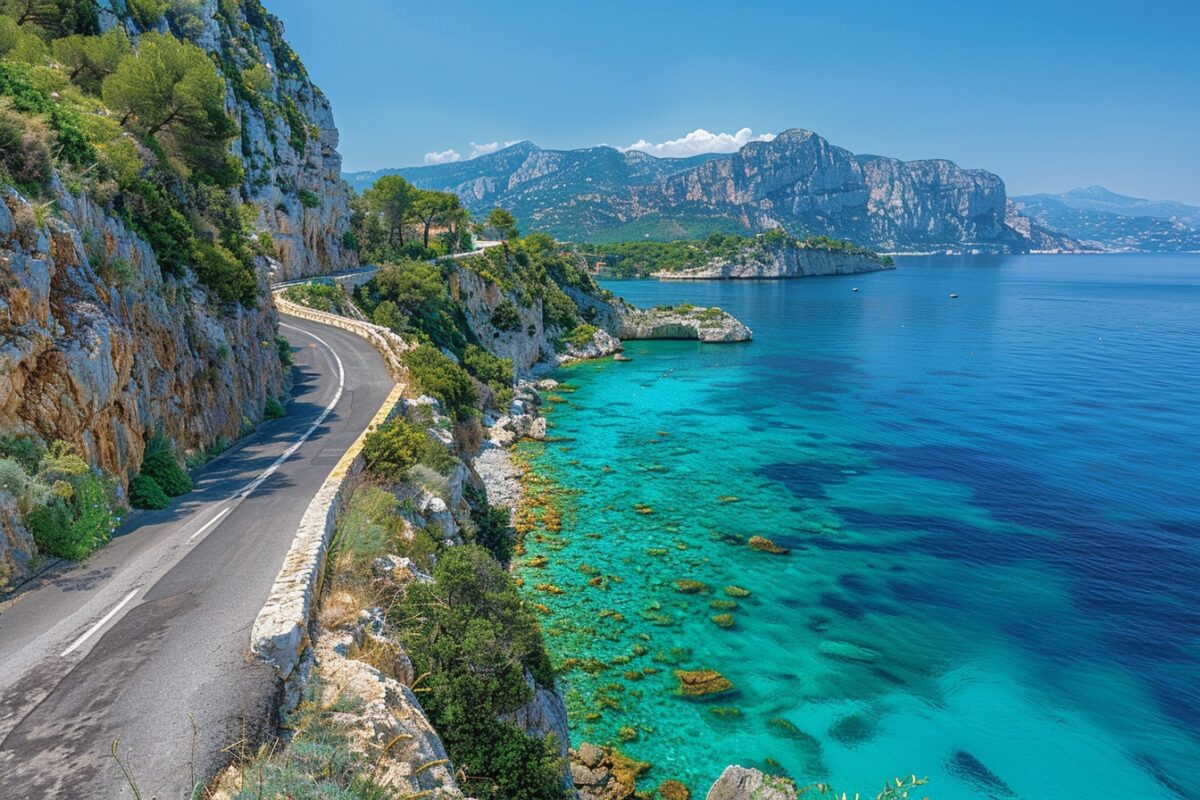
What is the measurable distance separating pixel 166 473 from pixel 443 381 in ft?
55.1

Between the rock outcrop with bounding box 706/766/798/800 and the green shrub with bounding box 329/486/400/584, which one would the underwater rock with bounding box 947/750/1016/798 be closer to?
the rock outcrop with bounding box 706/766/798/800

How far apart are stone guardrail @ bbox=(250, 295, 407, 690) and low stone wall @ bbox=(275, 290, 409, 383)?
42.1ft

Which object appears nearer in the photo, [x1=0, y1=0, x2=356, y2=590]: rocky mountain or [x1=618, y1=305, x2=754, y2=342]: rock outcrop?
[x1=0, y1=0, x2=356, y2=590]: rocky mountain

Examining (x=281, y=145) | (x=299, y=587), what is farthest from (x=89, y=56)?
(x=299, y=587)

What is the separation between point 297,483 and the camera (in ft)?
59.6

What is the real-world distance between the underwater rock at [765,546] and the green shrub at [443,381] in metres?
17.2

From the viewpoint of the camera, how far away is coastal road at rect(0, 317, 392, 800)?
7969mm

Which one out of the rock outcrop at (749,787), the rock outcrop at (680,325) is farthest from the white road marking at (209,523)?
the rock outcrop at (680,325)

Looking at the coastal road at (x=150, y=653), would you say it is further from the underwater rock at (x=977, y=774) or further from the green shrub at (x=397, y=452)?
the underwater rock at (x=977, y=774)

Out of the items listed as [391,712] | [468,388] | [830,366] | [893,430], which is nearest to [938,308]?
[830,366]

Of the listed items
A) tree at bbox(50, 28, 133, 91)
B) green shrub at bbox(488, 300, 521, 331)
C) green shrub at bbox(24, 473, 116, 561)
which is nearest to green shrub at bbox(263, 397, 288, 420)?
green shrub at bbox(24, 473, 116, 561)

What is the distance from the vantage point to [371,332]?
39281mm

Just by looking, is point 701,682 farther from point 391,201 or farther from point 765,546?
point 391,201

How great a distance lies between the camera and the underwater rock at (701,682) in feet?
66.9
